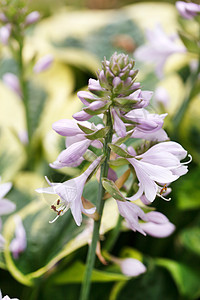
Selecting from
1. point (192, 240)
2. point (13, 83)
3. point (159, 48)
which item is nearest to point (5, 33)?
point (13, 83)

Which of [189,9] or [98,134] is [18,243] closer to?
[98,134]

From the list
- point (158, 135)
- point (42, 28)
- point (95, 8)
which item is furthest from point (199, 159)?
point (95, 8)

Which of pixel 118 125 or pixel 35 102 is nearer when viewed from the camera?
pixel 118 125

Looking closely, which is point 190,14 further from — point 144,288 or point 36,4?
point 36,4

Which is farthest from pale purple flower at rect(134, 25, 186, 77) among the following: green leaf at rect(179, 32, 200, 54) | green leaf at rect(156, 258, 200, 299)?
green leaf at rect(156, 258, 200, 299)

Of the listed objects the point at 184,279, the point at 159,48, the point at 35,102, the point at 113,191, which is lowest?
the point at 184,279

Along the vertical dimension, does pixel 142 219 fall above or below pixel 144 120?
below
